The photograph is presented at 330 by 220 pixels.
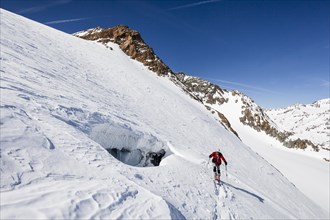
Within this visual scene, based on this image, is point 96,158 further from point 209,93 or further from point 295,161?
point 209,93

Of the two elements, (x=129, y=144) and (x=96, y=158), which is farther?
(x=129, y=144)

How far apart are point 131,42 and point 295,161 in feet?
109

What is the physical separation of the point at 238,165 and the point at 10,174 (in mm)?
17090

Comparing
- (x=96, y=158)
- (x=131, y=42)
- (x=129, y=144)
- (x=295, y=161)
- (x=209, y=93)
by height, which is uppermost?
(x=131, y=42)

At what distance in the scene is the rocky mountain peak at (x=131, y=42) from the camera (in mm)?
40581

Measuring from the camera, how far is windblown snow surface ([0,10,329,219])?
5.88 m

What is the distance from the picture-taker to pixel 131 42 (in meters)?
43.4

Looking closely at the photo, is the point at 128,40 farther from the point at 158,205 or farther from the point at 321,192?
the point at 158,205

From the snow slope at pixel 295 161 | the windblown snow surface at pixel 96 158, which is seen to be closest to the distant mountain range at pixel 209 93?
the snow slope at pixel 295 161

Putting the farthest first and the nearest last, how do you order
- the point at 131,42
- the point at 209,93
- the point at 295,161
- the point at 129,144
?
the point at 209,93, the point at 131,42, the point at 295,161, the point at 129,144

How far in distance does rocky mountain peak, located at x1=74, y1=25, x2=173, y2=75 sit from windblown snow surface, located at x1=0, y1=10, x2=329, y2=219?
19.7m

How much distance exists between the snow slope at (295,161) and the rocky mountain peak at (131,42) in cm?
1944

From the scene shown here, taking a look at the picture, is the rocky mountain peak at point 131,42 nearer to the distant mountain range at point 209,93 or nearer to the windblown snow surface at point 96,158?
the distant mountain range at point 209,93

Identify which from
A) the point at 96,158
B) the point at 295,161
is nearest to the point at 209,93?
the point at 295,161
